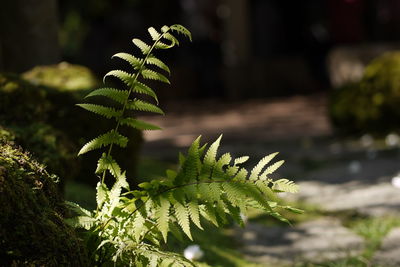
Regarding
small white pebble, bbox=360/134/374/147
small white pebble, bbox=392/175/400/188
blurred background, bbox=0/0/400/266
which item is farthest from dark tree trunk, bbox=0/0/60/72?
small white pebble, bbox=360/134/374/147

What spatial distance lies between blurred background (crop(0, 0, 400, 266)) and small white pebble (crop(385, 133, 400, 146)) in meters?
0.02

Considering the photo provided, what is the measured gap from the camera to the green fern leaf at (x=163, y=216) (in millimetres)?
2304

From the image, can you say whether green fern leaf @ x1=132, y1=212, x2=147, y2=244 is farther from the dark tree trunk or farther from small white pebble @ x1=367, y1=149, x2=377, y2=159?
small white pebble @ x1=367, y1=149, x2=377, y2=159

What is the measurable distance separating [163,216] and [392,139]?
7061mm

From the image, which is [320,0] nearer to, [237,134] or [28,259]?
[237,134]

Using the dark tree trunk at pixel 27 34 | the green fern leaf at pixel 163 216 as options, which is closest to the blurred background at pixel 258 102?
the dark tree trunk at pixel 27 34

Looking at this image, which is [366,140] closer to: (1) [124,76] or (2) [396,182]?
(2) [396,182]

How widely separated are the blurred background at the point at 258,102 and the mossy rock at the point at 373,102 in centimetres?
2

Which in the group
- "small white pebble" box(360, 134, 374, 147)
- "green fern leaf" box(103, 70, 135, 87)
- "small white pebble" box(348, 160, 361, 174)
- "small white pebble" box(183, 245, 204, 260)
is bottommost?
"small white pebble" box(183, 245, 204, 260)

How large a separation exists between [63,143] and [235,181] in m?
1.82

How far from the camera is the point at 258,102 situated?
15359 millimetres

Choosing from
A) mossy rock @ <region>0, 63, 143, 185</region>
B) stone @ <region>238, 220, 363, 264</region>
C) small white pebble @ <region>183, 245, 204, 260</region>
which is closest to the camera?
mossy rock @ <region>0, 63, 143, 185</region>

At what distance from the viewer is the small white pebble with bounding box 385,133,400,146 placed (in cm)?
876

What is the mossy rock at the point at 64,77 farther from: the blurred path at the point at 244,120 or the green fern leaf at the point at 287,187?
the blurred path at the point at 244,120
